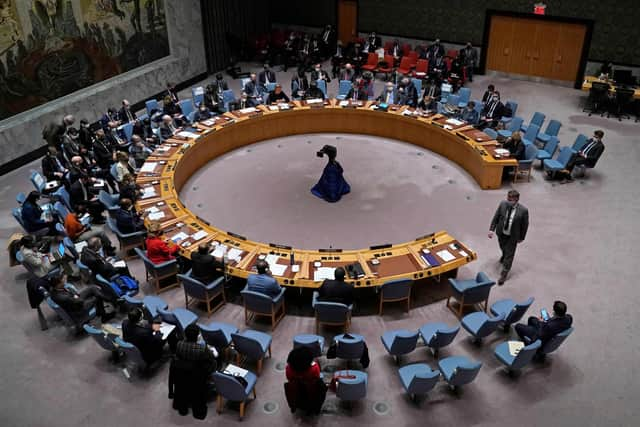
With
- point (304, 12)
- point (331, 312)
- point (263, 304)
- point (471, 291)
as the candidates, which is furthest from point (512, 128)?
point (304, 12)

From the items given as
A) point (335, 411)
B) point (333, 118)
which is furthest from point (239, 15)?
point (335, 411)

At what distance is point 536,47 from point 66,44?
581 inches

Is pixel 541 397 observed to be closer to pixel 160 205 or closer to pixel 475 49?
pixel 160 205

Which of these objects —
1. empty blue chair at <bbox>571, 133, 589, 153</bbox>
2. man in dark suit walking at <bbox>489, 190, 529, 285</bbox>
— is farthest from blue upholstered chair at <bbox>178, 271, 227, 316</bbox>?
empty blue chair at <bbox>571, 133, 589, 153</bbox>

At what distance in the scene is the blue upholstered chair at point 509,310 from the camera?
7.98m

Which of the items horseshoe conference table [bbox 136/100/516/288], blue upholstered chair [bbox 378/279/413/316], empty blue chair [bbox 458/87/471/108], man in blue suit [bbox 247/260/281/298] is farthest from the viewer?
empty blue chair [bbox 458/87/471/108]

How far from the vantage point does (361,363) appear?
7547 mm

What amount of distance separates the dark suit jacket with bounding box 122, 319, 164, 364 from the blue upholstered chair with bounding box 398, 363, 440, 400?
3.34 m

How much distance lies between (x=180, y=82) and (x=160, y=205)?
9685 millimetres

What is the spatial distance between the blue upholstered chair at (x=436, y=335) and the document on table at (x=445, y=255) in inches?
54.7

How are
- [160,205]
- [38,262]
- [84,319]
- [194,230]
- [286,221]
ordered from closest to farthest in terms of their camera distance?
1. [84,319]
2. [38,262]
3. [194,230]
4. [160,205]
5. [286,221]

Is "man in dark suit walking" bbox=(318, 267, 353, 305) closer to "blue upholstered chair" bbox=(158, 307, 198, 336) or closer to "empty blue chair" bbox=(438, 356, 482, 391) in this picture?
"empty blue chair" bbox=(438, 356, 482, 391)

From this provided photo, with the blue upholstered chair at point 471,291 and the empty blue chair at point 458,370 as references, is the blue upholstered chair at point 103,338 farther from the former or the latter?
the blue upholstered chair at point 471,291

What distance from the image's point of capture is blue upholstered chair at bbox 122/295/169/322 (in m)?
7.92
